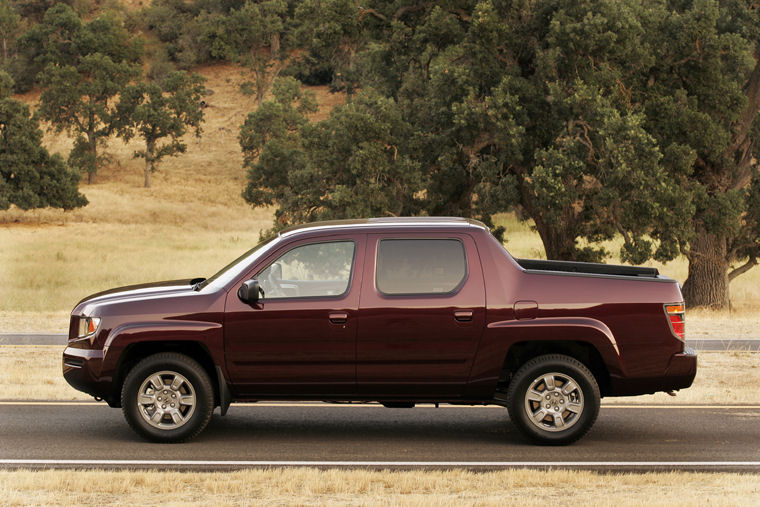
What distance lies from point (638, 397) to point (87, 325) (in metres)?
6.12

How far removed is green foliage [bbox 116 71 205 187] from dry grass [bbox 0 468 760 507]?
70.3 metres

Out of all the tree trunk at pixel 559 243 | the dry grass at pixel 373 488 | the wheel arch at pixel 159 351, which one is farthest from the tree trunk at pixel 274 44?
the dry grass at pixel 373 488

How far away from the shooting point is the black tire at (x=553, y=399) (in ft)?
28.3

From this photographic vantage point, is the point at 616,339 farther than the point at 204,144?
No

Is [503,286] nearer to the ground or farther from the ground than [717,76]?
nearer to the ground

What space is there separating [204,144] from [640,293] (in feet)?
281

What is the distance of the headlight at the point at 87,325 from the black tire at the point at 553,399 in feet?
11.8

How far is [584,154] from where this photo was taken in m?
25.0

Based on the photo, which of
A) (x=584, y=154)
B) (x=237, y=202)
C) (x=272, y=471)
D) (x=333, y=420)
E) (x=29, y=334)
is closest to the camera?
(x=272, y=471)

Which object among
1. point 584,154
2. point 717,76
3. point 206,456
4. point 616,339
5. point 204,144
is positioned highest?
point 204,144

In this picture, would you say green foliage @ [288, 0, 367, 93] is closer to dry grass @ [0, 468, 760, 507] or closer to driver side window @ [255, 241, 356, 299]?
driver side window @ [255, 241, 356, 299]

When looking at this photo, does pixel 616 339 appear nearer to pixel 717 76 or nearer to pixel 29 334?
pixel 29 334

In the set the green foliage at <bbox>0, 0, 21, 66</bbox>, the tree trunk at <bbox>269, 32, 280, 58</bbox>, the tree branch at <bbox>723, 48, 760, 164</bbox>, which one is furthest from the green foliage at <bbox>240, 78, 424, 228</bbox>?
the green foliage at <bbox>0, 0, 21, 66</bbox>

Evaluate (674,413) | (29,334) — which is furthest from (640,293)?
(29,334)
